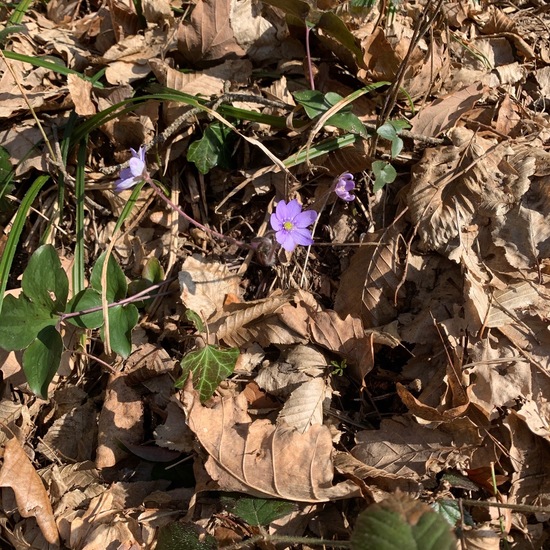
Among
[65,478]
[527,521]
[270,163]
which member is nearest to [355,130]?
[270,163]

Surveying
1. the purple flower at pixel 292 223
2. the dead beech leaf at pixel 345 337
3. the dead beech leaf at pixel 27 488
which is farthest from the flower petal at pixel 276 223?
the dead beech leaf at pixel 27 488

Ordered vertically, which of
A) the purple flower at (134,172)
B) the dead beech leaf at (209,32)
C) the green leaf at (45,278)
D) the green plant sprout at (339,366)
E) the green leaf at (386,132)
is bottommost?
the green plant sprout at (339,366)

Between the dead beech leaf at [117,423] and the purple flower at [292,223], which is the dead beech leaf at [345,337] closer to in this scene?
the purple flower at [292,223]

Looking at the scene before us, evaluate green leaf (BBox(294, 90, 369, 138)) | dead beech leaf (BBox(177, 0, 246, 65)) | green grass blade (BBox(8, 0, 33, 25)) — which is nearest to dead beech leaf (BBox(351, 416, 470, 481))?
green leaf (BBox(294, 90, 369, 138))

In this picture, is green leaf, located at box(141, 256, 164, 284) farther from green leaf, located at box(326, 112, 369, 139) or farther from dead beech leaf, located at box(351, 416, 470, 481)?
dead beech leaf, located at box(351, 416, 470, 481)

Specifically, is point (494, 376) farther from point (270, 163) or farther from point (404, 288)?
point (270, 163)
